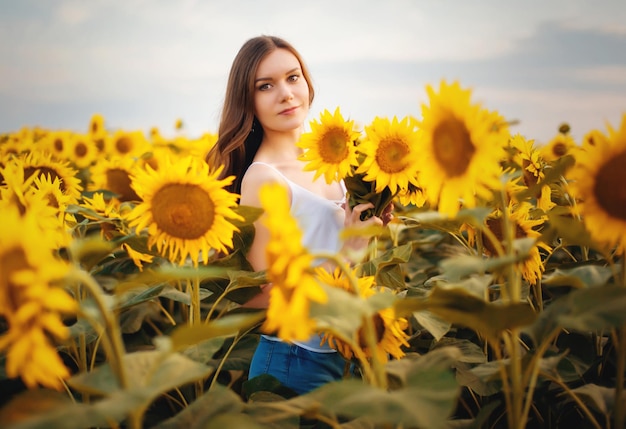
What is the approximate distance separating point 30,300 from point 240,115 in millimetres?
2291

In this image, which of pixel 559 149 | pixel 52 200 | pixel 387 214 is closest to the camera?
pixel 387 214

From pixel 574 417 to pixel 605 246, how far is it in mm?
837

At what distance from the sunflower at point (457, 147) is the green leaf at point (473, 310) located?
183 mm

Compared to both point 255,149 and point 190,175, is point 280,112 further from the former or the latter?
point 190,175

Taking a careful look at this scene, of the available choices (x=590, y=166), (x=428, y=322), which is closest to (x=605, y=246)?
(x=590, y=166)

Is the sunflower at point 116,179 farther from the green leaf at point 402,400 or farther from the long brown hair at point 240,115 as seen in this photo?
the green leaf at point 402,400

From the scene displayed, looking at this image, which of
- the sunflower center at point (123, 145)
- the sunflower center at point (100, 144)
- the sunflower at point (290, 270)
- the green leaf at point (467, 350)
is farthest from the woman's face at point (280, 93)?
the sunflower center at point (100, 144)

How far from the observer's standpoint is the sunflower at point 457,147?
1263mm

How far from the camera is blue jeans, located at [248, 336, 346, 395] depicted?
2.63 metres

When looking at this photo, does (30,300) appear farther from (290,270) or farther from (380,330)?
(380,330)

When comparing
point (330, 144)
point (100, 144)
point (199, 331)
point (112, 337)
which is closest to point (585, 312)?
point (199, 331)

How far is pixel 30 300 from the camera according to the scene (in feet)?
3.20

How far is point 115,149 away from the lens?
6.25 m

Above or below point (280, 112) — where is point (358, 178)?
below
